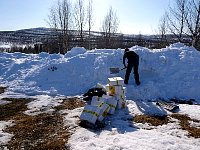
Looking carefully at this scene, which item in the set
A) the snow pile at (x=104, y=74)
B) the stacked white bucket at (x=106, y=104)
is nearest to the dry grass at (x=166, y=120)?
the stacked white bucket at (x=106, y=104)

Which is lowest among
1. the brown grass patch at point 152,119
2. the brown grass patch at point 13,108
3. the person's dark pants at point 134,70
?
the brown grass patch at point 13,108

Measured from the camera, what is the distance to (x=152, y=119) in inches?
364

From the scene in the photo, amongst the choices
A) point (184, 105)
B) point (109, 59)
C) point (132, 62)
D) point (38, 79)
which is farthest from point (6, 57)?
point (184, 105)

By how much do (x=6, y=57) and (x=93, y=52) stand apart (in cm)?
599

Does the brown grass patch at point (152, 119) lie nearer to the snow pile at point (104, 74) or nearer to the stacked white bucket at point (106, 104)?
the stacked white bucket at point (106, 104)

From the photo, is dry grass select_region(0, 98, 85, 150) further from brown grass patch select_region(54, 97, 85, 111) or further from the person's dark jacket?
the person's dark jacket

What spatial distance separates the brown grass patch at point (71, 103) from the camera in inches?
426

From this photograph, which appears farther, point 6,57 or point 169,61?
point 6,57

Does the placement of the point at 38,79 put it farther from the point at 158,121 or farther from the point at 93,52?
the point at 158,121

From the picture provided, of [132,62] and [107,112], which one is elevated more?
[132,62]

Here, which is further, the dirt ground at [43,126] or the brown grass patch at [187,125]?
the brown grass patch at [187,125]

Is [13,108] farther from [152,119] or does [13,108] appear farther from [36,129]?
[152,119]

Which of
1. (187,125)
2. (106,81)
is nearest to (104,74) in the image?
(106,81)

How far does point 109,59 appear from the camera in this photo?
Answer: 14805 mm
